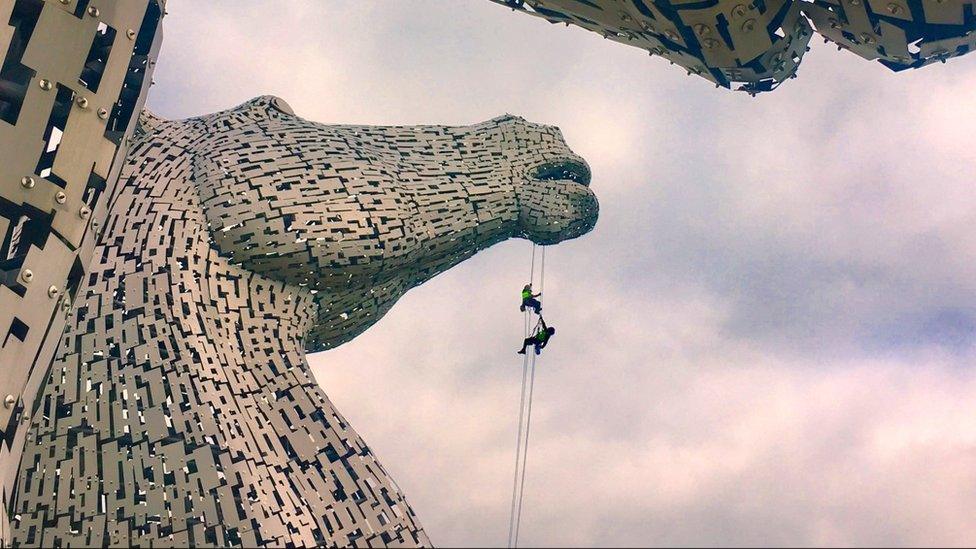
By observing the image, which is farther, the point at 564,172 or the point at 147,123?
the point at 564,172

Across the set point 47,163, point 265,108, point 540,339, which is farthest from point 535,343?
point 47,163

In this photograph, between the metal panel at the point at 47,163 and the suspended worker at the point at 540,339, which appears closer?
the metal panel at the point at 47,163

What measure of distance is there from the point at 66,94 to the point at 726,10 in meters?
5.68

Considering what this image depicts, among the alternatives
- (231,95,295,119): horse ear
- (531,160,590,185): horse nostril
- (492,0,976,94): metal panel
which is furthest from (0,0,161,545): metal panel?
(531,160,590,185): horse nostril

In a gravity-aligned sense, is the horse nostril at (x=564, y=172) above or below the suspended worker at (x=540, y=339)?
above

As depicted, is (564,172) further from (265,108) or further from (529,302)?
(265,108)

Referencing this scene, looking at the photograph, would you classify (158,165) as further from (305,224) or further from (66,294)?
(66,294)

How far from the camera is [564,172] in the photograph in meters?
16.2

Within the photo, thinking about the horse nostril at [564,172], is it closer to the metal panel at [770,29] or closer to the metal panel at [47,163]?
the metal panel at [770,29]

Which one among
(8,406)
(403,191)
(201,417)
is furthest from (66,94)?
(403,191)

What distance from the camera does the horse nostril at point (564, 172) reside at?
15.9m

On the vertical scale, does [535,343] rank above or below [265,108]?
below

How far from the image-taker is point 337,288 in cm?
1378

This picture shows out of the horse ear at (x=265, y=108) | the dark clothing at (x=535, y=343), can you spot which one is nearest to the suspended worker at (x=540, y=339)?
the dark clothing at (x=535, y=343)
